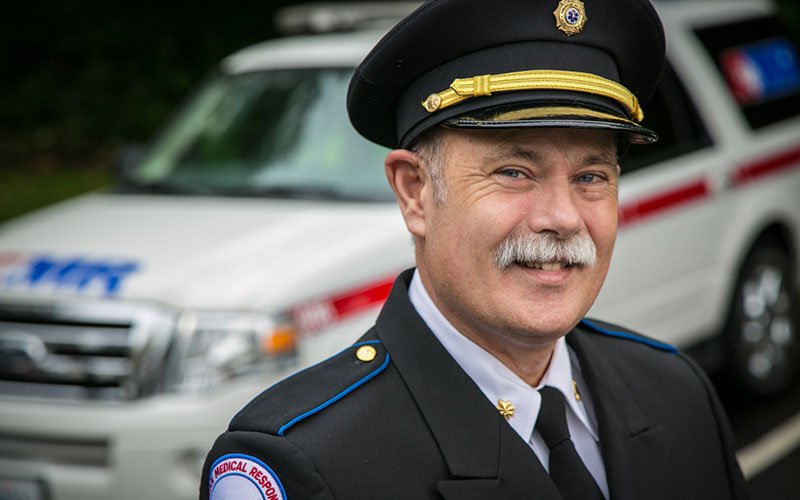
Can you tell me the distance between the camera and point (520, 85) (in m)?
1.78

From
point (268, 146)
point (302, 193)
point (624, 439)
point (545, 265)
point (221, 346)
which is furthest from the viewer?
point (268, 146)

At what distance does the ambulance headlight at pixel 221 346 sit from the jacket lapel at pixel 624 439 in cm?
199

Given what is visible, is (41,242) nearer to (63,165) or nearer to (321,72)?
(321,72)

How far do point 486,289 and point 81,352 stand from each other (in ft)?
8.66

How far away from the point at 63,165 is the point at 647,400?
470 inches

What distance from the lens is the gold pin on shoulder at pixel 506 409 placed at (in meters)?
1.85

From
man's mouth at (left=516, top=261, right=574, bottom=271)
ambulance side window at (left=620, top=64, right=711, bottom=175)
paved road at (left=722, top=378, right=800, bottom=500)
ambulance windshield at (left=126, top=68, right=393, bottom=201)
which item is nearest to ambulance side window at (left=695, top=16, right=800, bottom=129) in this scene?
ambulance side window at (left=620, top=64, right=711, bottom=175)

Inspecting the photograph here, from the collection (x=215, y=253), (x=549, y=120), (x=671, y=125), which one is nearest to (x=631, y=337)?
(x=549, y=120)

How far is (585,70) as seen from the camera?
1.84 meters

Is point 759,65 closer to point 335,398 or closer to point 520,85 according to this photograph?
point 520,85

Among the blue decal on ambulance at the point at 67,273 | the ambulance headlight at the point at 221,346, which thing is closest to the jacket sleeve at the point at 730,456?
the ambulance headlight at the point at 221,346

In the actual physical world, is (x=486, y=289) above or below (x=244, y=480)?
above

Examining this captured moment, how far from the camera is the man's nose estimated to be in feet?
5.85

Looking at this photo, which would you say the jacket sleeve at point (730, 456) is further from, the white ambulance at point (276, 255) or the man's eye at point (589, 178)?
the white ambulance at point (276, 255)
